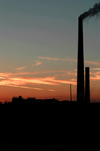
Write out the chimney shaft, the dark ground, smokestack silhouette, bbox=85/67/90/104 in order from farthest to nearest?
1. smokestack silhouette, bbox=85/67/90/104
2. the chimney shaft
3. the dark ground

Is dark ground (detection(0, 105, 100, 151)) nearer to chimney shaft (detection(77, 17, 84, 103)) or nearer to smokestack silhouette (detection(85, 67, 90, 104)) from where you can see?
chimney shaft (detection(77, 17, 84, 103))

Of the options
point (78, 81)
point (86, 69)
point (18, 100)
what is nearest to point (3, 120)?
point (78, 81)

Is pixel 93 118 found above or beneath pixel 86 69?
beneath

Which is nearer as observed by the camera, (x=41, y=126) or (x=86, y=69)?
(x=41, y=126)

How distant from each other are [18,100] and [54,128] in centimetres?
4249

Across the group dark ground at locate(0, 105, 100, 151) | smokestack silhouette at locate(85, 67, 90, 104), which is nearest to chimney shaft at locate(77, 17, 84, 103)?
smokestack silhouette at locate(85, 67, 90, 104)

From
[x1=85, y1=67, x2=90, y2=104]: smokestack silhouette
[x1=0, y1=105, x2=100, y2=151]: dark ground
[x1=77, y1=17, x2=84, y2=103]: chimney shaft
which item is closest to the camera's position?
[x1=0, y1=105, x2=100, y2=151]: dark ground

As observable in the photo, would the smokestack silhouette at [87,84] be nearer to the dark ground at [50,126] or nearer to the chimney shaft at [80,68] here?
the chimney shaft at [80,68]

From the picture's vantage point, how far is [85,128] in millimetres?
20250

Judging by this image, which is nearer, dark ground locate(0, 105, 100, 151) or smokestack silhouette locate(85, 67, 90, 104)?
dark ground locate(0, 105, 100, 151)

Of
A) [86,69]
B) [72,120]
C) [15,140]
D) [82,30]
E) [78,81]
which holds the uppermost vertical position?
[82,30]

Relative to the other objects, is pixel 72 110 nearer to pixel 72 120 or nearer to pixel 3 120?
pixel 72 120

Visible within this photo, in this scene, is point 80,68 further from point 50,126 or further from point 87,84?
point 50,126

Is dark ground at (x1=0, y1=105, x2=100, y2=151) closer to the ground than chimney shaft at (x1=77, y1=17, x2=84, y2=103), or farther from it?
closer to the ground
